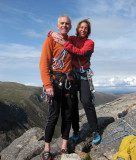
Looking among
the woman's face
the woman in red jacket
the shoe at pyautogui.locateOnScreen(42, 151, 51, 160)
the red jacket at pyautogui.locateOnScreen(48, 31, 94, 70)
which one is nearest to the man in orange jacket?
the shoe at pyautogui.locateOnScreen(42, 151, 51, 160)

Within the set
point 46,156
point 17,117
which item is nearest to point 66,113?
point 46,156

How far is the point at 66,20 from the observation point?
6051 mm

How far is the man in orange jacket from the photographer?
6.03 m

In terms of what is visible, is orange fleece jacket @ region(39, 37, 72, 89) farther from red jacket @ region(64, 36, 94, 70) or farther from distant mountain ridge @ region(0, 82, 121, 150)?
distant mountain ridge @ region(0, 82, 121, 150)

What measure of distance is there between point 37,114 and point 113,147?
159m

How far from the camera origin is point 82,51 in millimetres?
6438

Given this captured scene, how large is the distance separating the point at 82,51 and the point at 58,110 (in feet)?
7.98

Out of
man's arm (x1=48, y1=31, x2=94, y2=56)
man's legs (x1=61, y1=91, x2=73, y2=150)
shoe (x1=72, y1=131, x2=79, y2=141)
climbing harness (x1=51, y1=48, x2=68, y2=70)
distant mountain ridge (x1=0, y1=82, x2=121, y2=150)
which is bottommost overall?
distant mountain ridge (x1=0, y1=82, x2=121, y2=150)

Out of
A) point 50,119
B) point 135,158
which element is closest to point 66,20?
point 50,119

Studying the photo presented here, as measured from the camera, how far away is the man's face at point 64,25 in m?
6.06

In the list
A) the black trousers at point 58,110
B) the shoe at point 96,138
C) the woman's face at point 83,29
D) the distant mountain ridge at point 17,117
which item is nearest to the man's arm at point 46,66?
the black trousers at point 58,110

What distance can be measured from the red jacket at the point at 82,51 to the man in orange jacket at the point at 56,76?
396 millimetres

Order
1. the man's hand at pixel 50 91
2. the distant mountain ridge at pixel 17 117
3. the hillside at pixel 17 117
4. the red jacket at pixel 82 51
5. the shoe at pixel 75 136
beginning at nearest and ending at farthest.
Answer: the man's hand at pixel 50 91 < the red jacket at pixel 82 51 < the shoe at pixel 75 136 < the distant mountain ridge at pixel 17 117 < the hillside at pixel 17 117

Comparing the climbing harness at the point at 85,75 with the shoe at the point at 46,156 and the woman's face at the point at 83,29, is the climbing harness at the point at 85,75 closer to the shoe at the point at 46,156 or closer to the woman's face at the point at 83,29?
the woman's face at the point at 83,29
